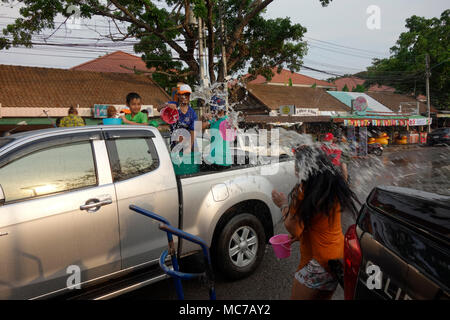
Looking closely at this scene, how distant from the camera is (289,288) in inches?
125

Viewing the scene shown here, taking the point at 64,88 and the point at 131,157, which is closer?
the point at 131,157

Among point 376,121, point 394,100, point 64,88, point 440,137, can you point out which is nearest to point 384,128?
point 440,137

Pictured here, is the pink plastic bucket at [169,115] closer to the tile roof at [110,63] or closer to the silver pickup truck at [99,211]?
the silver pickup truck at [99,211]

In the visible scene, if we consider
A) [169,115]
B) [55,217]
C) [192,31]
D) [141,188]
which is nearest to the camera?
[55,217]

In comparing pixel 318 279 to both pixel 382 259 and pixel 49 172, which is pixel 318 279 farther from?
pixel 49 172

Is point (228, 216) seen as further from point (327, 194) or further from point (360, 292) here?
point (360, 292)

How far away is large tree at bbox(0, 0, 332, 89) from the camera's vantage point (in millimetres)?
12523

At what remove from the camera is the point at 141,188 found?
2734 millimetres

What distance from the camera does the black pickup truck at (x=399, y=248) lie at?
3.77 ft

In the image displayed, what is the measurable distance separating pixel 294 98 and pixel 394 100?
16.7 meters

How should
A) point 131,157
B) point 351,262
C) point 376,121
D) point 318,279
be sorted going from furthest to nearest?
point 376,121 < point 131,157 < point 318,279 < point 351,262
